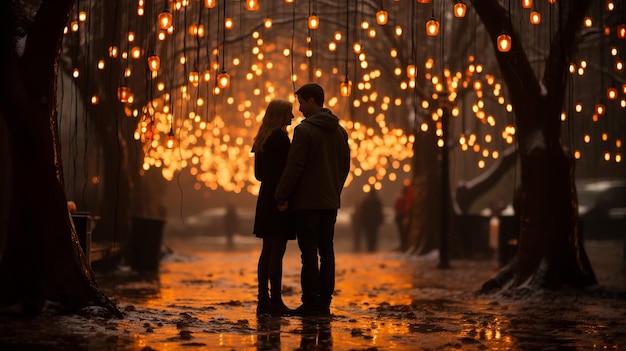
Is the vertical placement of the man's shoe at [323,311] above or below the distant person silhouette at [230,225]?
below

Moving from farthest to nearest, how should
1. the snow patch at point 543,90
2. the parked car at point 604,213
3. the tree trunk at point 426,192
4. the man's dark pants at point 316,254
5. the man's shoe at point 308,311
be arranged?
the parked car at point 604,213, the tree trunk at point 426,192, the snow patch at point 543,90, the man's shoe at point 308,311, the man's dark pants at point 316,254

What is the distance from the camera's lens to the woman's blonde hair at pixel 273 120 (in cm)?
952

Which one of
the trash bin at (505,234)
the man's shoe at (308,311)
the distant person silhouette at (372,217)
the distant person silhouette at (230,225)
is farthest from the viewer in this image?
the distant person silhouette at (230,225)

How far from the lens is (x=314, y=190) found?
921cm

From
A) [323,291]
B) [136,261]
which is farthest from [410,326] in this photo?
[136,261]

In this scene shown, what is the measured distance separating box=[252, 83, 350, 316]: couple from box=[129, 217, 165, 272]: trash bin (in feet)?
32.0

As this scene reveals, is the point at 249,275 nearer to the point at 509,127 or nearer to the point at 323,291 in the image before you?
the point at 509,127

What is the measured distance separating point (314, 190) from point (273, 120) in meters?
0.81

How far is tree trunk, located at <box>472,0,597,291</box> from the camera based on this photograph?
12.9 metres

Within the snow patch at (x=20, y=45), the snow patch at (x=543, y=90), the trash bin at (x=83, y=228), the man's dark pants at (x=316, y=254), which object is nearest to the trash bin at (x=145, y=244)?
the trash bin at (x=83, y=228)

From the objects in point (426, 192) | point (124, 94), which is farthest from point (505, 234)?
point (124, 94)

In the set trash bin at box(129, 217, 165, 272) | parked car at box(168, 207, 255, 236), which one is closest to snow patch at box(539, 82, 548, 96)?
trash bin at box(129, 217, 165, 272)

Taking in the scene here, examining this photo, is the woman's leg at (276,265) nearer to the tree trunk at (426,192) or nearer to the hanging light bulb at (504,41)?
the hanging light bulb at (504,41)

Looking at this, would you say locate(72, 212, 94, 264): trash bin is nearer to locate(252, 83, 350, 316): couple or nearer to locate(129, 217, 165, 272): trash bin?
locate(252, 83, 350, 316): couple
